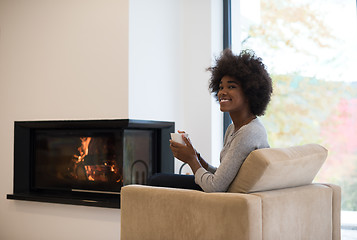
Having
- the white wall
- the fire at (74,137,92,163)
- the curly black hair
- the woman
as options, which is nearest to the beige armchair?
the woman

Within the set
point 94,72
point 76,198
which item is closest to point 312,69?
point 94,72

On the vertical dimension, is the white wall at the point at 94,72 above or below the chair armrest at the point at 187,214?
above

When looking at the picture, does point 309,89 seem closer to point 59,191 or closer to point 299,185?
point 299,185

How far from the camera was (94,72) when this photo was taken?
3.59 metres

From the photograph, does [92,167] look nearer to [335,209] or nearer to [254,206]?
[335,209]

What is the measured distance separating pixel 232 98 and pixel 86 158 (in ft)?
6.34

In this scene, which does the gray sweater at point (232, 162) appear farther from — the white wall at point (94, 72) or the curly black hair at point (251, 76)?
the white wall at point (94, 72)

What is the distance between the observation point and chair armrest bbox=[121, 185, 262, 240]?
1731 mm

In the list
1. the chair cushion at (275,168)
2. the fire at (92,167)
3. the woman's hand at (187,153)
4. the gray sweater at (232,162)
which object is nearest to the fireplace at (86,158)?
the fire at (92,167)

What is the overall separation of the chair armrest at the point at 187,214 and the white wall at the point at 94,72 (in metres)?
1.42

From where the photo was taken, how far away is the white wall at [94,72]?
3514 millimetres

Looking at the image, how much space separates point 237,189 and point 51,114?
233 cm

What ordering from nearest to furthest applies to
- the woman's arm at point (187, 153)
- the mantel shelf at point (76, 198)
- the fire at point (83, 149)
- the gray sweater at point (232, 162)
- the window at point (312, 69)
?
the gray sweater at point (232, 162) < the woman's arm at point (187, 153) < the mantel shelf at point (76, 198) < the fire at point (83, 149) < the window at point (312, 69)

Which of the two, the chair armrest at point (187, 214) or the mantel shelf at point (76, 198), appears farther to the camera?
the mantel shelf at point (76, 198)
